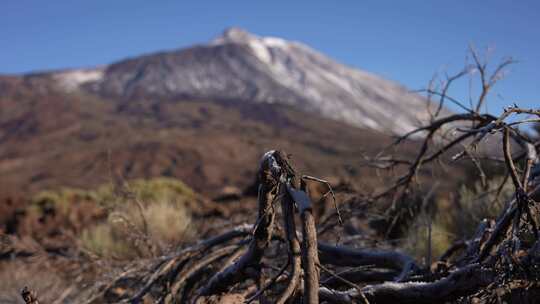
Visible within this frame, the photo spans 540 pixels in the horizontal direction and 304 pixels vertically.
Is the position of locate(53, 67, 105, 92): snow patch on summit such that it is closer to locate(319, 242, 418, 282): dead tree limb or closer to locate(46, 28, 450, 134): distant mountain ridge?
locate(46, 28, 450, 134): distant mountain ridge

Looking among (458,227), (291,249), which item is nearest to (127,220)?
(291,249)

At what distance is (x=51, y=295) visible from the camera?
10.4 feet

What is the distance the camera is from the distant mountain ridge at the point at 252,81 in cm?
12106

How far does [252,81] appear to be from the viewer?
13162 centimetres

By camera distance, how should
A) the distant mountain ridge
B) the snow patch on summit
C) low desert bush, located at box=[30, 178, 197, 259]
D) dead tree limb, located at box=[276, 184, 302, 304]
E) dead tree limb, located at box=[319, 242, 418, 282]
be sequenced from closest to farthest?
dead tree limb, located at box=[276, 184, 302, 304] < dead tree limb, located at box=[319, 242, 418, 282] < low desert bush, located at box=[30, 178, 197, 259] < the distant mountain ridge < the snow patch on summit

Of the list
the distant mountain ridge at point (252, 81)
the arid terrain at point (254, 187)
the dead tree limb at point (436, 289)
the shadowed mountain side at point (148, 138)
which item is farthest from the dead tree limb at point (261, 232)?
the distant mountain ridge at point (252, 81)

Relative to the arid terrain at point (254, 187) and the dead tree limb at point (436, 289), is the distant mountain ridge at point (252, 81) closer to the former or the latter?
the arid terrain at point (254, 187)

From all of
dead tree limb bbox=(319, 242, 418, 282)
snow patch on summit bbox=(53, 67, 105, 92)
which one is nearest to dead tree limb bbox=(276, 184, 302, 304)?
dead tree limb bbox=(319, 242, 418, 282)

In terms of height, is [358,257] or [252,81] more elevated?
[252,81]

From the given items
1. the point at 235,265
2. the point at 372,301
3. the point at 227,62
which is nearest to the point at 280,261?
the point at 235,265

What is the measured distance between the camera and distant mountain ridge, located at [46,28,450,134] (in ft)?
397

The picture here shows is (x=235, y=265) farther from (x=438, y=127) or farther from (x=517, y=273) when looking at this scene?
(x=438, y=127)

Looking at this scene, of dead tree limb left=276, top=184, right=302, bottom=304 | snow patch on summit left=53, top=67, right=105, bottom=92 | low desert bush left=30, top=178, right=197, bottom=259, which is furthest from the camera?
snow patch on summit left=53, top=67, right=105, bottom=92

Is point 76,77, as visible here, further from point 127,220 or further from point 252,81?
point 127,220
